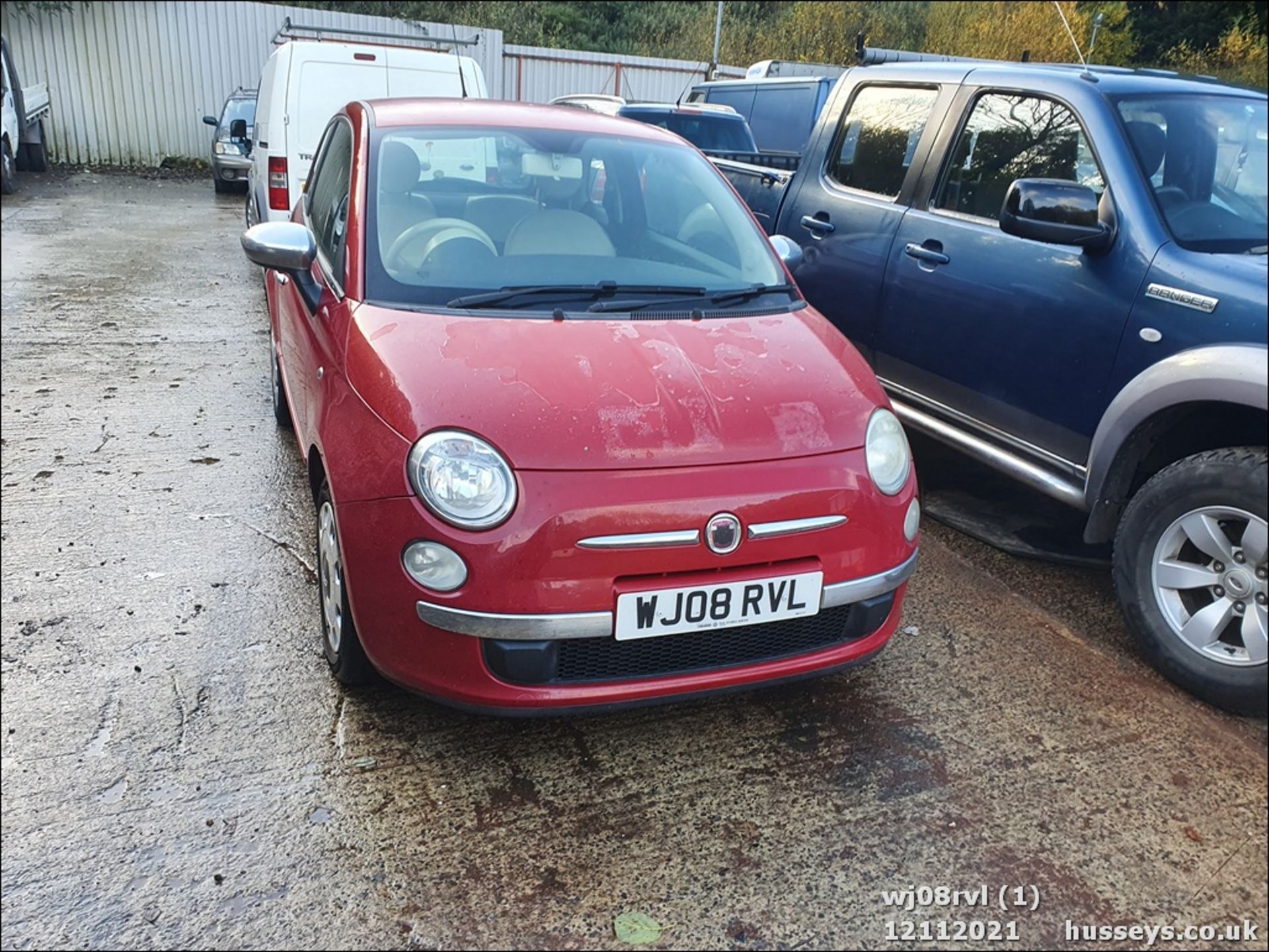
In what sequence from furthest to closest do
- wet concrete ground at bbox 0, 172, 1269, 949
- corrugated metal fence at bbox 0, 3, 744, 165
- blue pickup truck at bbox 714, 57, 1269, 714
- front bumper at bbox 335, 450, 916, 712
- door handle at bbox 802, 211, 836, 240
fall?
corrugated metal fence at bbox 0, 3, 744, 165 → door handle at bbox 802, 211, 836, 240 → blue pickup truck at bbox 714, 57, 1269, 714 → front bumper at bbox 335, 450, 916, 712 → wet concrete ground at bbox 0, 172, 1269, 949

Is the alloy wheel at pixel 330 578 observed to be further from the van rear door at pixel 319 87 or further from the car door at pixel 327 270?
the van rear door at pixel 319 87

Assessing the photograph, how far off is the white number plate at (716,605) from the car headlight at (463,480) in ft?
1.24

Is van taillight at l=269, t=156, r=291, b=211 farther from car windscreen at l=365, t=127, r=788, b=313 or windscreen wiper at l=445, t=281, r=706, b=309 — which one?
windscreen wiper at l=445, t=281, r=706, b=309

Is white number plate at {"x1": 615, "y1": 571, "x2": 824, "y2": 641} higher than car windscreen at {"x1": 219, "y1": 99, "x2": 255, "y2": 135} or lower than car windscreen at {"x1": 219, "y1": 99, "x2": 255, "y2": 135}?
lower

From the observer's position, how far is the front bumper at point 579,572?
2.26 meters

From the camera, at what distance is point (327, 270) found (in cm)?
329

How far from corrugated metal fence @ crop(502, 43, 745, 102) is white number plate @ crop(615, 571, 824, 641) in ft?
56.6

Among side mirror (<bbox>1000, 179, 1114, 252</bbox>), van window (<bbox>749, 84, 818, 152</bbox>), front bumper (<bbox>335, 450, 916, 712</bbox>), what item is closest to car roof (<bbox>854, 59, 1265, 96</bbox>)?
side mirror (<bbox>1000, 179, 1114, 252</bbox>)

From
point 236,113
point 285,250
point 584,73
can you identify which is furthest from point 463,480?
point 584,73

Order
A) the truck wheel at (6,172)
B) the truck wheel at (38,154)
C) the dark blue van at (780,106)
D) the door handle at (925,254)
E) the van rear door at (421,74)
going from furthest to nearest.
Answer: the truck wheel at (38,154) → the truck wheel at (6,172) → the dark blue van at (780,106) → the van rear door at (421,74) → the door handle at (925,254)

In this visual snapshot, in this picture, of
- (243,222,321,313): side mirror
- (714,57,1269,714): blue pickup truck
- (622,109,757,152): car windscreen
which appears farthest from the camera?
(622,109,757,152): car windscreen

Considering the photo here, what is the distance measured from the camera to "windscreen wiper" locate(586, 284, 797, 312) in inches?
117

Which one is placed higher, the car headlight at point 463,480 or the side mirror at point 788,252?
the side mirror at point 788,252

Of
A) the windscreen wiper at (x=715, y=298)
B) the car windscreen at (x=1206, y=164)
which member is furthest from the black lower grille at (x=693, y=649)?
the car windscreen at (x=1206, y=164)
